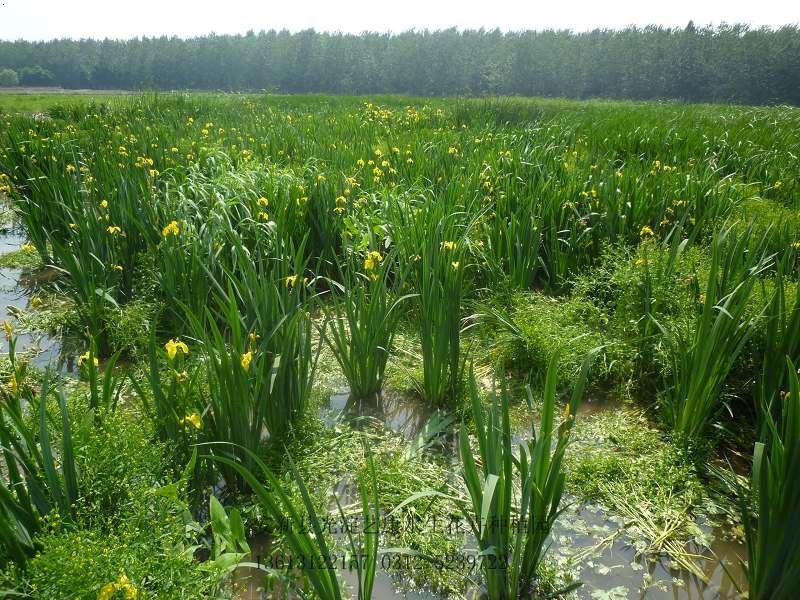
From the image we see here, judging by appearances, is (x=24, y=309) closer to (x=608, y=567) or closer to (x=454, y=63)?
(x=608, y=567)

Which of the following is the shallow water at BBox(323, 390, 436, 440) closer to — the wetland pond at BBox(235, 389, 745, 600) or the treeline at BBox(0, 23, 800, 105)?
the wetland pond at BBox(235, 389, 745, 600)

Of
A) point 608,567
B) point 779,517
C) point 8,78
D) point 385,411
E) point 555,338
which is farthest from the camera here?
point 8,78

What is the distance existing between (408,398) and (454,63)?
64.6 m

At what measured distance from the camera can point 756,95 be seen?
48.4 meters

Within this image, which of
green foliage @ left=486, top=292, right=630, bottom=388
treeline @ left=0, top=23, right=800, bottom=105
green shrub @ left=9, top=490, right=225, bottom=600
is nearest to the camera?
green shrub @ left=9, top=490, right=225, bottom=600

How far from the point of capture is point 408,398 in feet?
8.86

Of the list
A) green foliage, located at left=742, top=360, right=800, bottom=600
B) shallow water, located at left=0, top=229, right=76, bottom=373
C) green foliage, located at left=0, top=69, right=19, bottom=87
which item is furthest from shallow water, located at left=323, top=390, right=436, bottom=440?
green foliage, located at left=0, top=69, right=19, bottom=87

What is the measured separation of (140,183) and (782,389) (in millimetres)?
4015

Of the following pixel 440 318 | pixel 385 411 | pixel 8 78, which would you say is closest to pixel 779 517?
pixel 440 318

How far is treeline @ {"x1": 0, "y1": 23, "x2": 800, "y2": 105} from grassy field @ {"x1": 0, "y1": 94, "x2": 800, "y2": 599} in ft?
147

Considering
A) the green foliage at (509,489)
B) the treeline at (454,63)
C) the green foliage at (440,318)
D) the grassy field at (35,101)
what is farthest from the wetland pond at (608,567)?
the treeline at (454,63)

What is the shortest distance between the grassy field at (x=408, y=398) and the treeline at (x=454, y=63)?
4478cm

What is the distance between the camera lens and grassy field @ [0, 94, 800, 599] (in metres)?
1.50

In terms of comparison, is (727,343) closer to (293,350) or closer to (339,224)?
(293,350)
